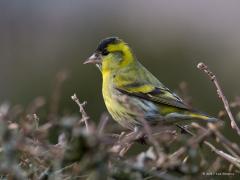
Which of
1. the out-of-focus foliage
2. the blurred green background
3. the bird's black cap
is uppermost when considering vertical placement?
the out-of-focus foliage

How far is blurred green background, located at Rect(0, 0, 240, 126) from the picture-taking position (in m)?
9.67

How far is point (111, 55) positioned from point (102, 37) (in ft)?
18.5

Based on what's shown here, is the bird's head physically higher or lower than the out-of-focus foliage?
lower

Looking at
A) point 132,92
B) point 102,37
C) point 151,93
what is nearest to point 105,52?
point 132,92

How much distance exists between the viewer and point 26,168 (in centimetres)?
308

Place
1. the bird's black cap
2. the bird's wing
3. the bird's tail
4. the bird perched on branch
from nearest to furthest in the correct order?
1. the bird's tail
2. the bird perched on branch
3. the bird's wing
4. the bird's black cap

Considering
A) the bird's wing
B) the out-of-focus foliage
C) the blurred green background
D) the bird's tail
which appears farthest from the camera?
the blurred green background

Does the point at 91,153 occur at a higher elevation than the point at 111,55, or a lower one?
higher

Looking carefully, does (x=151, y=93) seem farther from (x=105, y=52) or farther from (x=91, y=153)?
(x=91, y=153)

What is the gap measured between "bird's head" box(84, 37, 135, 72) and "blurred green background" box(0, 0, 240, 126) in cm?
240

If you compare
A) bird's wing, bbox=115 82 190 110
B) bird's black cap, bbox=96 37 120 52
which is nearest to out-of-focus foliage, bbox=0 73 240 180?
bird's wing, bbox=115 82 190 110

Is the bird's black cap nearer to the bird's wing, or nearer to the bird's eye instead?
the bird's eye

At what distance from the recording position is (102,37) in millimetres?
11984

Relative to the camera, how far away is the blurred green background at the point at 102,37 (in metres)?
9.67
